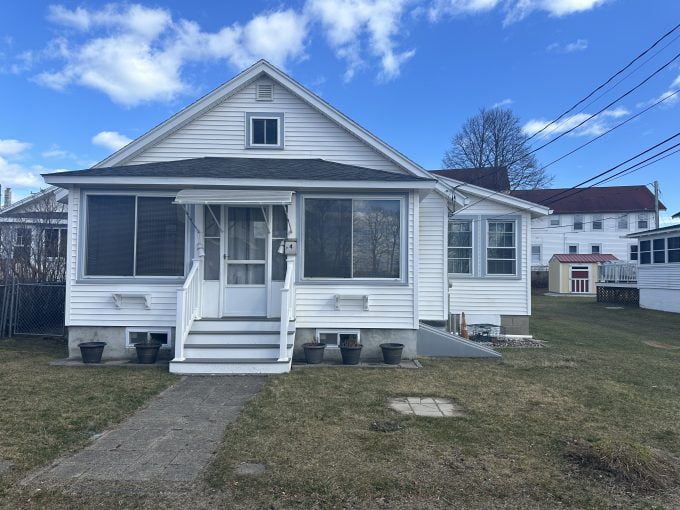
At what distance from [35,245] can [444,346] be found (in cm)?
1139

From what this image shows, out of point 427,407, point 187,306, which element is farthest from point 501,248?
point 187,306

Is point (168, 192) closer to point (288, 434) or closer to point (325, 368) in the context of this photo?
point (325, 368)

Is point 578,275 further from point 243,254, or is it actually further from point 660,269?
point 243,254

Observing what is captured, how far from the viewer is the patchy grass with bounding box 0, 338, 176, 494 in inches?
162

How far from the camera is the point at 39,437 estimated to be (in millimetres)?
4363

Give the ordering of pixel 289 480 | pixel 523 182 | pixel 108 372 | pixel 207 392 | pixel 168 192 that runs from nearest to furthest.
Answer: pixel 289 480 < pixel 207 392 < pixel 108 372 < pixel 168 192 < pixel 523 182

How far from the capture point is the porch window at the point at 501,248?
1152 centimetres

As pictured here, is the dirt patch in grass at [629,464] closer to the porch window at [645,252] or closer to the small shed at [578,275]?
the porch window at [645,252]

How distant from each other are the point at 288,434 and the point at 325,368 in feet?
10.4

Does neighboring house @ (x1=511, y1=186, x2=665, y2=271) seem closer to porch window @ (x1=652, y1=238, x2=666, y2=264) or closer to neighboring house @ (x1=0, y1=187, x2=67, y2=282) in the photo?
porch window @ (x1=652, y1=238, x2=666, y2=264)

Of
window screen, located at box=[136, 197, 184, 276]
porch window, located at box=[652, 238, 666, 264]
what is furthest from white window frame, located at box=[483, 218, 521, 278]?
porch window, located at box=[652, 238, 666, 264]

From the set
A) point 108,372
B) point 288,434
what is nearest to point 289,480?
point 288,434

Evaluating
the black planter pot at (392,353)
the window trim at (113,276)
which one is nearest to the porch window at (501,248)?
the black planter pot at (392,353)

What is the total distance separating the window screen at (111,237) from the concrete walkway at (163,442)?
3.02m
